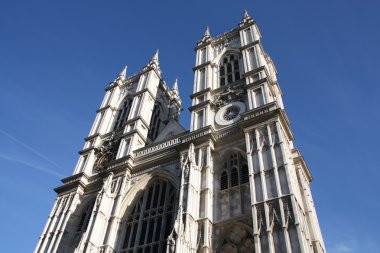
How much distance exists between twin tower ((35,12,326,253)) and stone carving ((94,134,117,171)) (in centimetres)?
11

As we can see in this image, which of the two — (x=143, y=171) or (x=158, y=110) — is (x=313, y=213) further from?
(x=158, y=110)

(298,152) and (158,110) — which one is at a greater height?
(158,110)

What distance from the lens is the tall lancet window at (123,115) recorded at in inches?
1379

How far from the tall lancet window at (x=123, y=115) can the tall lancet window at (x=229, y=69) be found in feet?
32.4

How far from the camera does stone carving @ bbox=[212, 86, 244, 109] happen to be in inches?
1094

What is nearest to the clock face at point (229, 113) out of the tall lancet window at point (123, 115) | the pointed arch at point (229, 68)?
the pointed arch at point (229, 68)

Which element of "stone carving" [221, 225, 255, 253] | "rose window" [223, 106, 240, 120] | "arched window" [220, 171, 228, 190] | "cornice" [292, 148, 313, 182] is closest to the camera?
"stone carving" [221, 225, 255, 253]

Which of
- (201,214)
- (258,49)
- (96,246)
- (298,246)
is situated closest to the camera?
(298,246)

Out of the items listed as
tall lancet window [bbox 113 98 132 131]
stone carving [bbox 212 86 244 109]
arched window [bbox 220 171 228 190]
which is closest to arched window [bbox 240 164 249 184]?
arched window [bbox 220 171 228 190]

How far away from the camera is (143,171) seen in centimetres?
2691

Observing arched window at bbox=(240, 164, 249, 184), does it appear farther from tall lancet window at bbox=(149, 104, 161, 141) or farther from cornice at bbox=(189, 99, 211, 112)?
tall lancet window at bbox=(149, 104, 161, 141)

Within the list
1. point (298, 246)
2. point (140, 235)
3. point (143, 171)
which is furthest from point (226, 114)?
point (298, 246)

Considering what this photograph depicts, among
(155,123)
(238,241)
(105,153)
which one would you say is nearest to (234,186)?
(238,241)

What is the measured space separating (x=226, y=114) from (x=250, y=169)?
6.71 m
